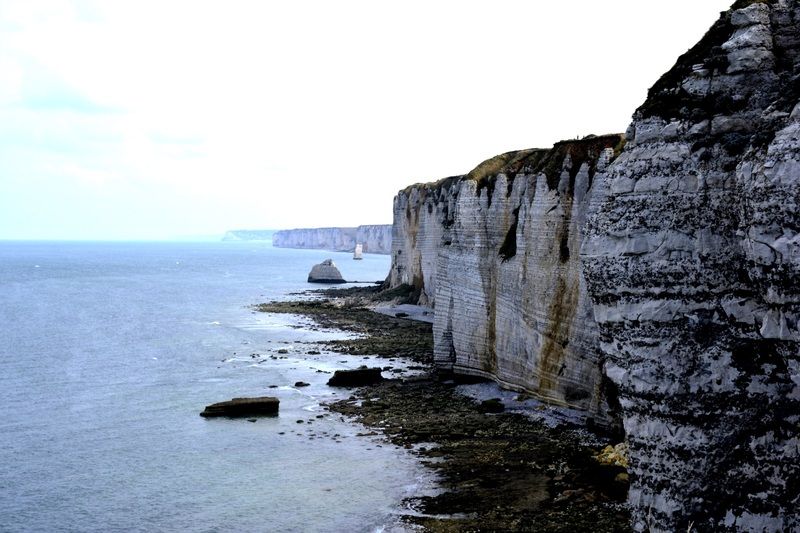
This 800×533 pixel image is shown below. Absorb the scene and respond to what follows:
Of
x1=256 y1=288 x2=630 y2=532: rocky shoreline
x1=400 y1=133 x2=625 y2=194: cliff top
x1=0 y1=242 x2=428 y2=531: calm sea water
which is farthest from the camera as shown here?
x1=400 y1=133 x2=625 y2=194: cliff top

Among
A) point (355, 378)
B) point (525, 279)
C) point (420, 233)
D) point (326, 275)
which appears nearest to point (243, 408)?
point (355, 378)

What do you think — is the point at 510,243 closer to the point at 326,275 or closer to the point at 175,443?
the point at 175,443

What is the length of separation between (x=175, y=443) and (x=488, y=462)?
1237 cm

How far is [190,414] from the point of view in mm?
33625

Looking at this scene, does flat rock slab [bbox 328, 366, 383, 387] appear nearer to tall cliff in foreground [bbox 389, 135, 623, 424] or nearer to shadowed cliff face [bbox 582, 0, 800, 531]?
tall cliff in foreground [bbox 389, 135, 623, 424]

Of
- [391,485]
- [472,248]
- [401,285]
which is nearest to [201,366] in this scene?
[472,248]

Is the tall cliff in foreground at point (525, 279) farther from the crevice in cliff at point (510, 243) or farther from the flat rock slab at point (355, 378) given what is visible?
the flat rock slab at point (355, 378)

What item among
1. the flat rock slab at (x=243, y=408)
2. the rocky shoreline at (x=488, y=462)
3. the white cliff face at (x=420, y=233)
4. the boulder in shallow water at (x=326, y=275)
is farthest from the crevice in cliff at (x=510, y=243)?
the boulder in shallow water at (x=326, y=275)

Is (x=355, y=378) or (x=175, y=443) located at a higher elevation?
(x=355, y=378)

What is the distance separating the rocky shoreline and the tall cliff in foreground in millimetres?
1773

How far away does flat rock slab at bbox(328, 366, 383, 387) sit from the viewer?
126 feet

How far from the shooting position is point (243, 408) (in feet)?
109

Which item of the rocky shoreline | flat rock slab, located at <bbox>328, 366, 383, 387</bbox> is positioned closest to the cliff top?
the rocky shoreline

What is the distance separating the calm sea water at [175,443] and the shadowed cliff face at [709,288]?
10.4 metres
